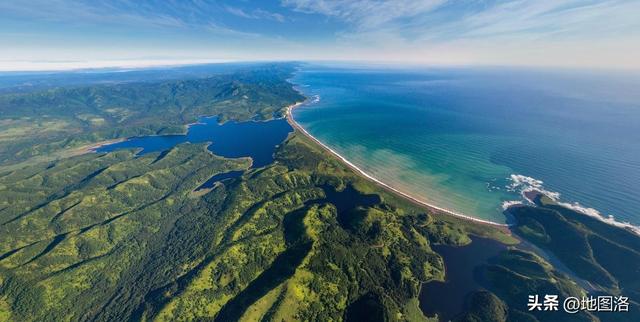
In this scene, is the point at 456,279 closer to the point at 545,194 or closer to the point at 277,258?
the point at 277,258

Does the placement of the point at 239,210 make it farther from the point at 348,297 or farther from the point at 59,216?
the point at 59,216

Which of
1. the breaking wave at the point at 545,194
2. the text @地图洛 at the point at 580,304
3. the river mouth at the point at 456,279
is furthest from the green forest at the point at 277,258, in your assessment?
the breaking wave at the point at 545,194

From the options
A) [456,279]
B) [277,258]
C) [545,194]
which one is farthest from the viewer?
[545,194]

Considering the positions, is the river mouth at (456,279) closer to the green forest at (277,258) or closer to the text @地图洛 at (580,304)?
the green forest at (277,258)

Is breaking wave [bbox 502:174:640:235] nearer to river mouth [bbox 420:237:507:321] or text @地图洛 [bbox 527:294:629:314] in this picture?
river mouth [bbox 420:237:507:321]

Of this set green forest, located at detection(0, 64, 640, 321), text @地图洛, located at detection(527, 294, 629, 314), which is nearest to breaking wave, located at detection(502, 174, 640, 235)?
green forest, located at detection(0, 64, 640, 321)

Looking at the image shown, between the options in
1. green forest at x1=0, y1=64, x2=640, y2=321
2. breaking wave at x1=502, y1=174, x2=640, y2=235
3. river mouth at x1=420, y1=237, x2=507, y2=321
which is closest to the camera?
river mouth at x1=420, y1=237, x2=507, y2=321

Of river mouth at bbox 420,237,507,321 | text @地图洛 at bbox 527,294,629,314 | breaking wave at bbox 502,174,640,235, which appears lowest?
river mouth at bbox 420,237,507,321

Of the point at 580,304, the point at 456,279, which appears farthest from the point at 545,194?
the point at 456,279
